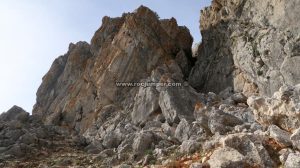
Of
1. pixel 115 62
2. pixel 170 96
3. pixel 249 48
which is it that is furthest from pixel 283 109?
pixel 115 62

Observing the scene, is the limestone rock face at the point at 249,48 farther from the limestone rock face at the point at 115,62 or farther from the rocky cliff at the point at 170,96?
the limestone rock face at the point at 115,62

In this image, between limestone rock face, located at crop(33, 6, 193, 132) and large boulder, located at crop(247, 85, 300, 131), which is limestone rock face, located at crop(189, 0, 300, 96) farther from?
large boulder, located at crop(247, 85, 300, 131)

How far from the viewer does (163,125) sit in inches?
1854

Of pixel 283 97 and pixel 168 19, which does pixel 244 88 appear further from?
pixel 283 97

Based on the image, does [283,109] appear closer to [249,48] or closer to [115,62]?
[249,48]

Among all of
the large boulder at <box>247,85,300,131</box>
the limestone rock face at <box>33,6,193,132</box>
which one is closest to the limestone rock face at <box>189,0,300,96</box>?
the limestone rock face at <box>33,6,193,132</box>

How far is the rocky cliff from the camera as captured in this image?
Answer: 22.7 metres

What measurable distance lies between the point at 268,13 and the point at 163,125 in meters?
19.5

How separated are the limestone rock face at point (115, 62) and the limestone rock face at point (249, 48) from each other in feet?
16.3

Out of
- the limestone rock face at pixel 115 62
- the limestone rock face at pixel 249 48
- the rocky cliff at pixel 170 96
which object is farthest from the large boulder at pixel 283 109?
the limestone rock face at pixel 115 62

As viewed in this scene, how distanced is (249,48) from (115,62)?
21671 millimetres

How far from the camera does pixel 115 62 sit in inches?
2554

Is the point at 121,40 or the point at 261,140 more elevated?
the point at 121,40

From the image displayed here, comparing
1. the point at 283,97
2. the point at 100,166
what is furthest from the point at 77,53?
the point at 283,97
